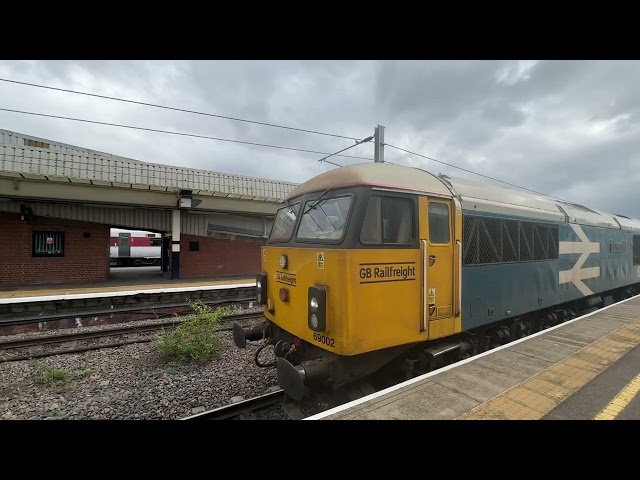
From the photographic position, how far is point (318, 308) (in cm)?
351

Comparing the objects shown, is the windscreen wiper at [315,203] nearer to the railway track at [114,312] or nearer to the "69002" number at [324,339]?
the "69002" number at [324,339]

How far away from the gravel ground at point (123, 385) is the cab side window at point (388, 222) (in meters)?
2.51

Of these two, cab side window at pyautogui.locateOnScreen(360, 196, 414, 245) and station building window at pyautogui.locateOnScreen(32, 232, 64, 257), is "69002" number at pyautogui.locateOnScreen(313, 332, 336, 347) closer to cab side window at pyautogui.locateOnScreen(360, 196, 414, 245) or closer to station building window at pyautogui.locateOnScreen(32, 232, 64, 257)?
cab side window at pyautogui.locateOnScreen(360, 196, 414, 245)

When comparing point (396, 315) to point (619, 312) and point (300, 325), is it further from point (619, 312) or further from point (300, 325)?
point (619, 312)

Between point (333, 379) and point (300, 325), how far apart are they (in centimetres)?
75

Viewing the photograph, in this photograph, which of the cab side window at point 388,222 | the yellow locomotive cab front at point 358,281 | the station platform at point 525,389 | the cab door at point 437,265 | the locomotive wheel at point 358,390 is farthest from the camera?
the cab door at point 437,265

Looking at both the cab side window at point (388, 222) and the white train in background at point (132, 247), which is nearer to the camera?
the cab side window at point (388, 222)

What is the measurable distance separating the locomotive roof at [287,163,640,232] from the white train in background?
25.9 m

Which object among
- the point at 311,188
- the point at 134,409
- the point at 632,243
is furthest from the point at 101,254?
the point at 632,243

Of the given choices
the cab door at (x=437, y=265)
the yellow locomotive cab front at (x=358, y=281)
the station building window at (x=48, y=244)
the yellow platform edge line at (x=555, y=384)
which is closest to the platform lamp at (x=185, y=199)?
the station building window at (x=48, y=244)

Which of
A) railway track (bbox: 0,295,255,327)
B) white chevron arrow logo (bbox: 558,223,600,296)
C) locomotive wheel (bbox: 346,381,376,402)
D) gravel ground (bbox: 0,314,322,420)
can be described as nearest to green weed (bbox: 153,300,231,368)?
gravel ground (bbox: 0,314,322,420)

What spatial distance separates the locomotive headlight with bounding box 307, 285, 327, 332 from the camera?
11.4ft

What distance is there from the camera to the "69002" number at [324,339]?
3499 mm

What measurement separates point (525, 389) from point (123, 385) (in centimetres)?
607
